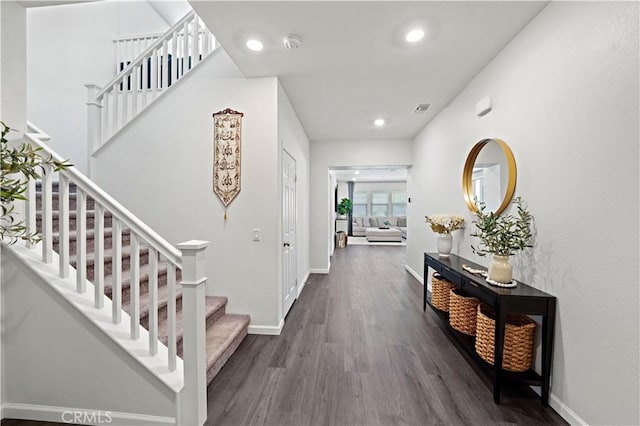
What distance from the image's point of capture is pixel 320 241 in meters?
5.48

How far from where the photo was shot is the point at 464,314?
7.96ft

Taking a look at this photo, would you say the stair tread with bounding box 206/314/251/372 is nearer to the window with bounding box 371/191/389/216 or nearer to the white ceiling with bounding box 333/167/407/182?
the white ceiling with bounding box 333/167/407/182

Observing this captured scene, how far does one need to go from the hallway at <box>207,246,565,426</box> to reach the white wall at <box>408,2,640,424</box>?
0.49 metres

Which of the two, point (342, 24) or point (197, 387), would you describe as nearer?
point (197, 387)

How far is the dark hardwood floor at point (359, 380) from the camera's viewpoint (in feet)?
5.50

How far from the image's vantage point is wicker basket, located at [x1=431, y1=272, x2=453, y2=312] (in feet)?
9.53

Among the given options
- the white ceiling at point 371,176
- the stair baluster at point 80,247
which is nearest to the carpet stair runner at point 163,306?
the stair baluster at point 80,247

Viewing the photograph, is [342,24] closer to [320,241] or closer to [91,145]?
[91,145]

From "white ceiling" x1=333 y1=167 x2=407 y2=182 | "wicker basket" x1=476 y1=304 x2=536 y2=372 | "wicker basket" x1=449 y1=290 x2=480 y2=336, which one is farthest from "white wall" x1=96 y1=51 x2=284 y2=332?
"white ceiling" x1=333 y1=167 x2=407 y2=182

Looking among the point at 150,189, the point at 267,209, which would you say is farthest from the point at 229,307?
the point at 150,189

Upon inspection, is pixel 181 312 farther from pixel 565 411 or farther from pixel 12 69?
pixel 565 411

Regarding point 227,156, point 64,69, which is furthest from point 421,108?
point 64,69

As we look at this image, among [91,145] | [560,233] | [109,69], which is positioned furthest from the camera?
[109,69]

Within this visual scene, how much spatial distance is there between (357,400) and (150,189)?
9.36 feet
